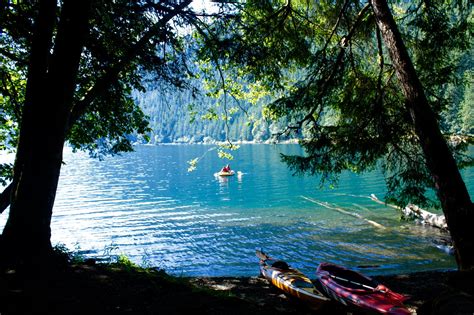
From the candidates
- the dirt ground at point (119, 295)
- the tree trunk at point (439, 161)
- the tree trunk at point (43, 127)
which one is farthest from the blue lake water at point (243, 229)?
the tree trunk at point (43, 127)

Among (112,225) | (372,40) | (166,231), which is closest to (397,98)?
(372,40)

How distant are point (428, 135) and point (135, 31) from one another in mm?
6452

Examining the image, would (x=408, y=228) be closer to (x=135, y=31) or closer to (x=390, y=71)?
(x=390, y=71)

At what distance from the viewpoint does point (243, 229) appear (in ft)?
72.0

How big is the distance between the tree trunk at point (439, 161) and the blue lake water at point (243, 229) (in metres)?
4.73

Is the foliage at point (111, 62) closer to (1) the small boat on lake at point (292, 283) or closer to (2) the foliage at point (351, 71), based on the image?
(2) the foliage at point (351, 71)

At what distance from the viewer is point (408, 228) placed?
19.9 meters

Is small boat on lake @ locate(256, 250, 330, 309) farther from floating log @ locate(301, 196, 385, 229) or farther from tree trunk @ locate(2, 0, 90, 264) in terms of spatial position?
floating log @ locate(301, 196, 385, 229)

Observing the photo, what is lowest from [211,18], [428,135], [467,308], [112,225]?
[112,225]

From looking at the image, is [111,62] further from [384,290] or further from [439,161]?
[384,290]

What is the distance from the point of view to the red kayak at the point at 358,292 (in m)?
7.14

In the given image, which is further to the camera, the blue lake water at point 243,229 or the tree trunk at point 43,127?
the blue lake water at point 243,229

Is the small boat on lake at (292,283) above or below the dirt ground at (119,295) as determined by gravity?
below

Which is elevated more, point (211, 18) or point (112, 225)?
point (211, 18)
